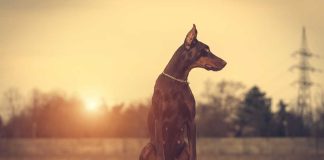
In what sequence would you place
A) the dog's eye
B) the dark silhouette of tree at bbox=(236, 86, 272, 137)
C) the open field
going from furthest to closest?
the dark silhouette of tree at bbox=(236, 86, 272, 137), the open field, the dog's eye

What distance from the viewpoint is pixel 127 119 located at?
273ft

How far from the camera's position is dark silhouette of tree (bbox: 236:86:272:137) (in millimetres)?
76375

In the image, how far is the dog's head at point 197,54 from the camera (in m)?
10.3

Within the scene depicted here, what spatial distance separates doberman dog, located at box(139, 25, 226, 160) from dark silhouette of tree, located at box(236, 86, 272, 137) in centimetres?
6603

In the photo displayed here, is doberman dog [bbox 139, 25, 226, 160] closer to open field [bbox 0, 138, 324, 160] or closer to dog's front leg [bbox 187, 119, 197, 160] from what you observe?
dog's front leg [bbox 187, 119, 197, 160]

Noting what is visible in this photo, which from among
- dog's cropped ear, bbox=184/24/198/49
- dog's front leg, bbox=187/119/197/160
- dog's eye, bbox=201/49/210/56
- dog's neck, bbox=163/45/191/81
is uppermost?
dog's cropped ear, bbox=184/24/198/49

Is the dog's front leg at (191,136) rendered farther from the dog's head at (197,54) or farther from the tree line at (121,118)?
the tree line at (121,118)

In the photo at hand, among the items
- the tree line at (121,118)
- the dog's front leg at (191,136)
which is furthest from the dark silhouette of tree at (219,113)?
the dog's front leg at (191,136)

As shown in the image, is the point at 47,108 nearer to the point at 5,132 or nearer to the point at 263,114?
the point at 5,132

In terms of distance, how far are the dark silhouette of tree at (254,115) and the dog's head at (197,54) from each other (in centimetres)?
6604

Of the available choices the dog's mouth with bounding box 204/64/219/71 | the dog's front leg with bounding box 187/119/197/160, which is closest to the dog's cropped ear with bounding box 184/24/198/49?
the dog's mouth with bounding box 204/64/219/71

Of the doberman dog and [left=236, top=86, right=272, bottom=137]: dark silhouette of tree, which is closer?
the doberman dog

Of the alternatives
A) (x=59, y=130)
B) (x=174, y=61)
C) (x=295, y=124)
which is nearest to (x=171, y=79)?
(x=174, y=61)

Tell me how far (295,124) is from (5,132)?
33.1 meters
